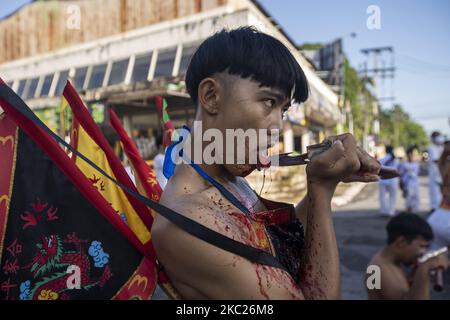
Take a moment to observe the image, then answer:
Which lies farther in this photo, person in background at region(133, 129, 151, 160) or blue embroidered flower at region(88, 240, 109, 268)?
person in background at region(133, 129, 151, 160)

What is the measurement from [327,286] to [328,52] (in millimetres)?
27465

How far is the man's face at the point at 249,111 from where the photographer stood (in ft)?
3.49

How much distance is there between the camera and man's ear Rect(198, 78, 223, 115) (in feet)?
3.62

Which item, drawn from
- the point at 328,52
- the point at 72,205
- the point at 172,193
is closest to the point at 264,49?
the point at 172,193

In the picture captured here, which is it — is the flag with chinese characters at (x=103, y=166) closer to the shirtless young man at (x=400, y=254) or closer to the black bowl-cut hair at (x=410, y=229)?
the shirtless young man at (x=400, y=254)

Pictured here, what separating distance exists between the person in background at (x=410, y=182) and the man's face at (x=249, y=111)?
9.71 metres

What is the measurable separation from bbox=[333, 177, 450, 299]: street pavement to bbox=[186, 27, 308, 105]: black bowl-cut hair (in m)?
3.80

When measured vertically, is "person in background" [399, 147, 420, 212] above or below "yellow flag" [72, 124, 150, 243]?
below

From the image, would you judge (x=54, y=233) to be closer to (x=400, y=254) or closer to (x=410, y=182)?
(x=400, y=254)

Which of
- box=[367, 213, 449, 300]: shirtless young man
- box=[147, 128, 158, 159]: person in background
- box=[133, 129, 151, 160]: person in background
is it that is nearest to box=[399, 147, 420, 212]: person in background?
box=[367, 213, 449, 300]: shirtless young man

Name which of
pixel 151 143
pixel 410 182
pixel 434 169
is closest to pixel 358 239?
pixel 434 169

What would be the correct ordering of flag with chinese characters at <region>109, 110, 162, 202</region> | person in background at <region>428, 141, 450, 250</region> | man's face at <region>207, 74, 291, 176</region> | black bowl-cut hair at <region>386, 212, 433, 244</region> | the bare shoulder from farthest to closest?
person in background at <region>428, 141, 450, 250</region>, black bowl-cut hair at <region>386, 212, 433, 244</region>, flag with chinese characters at <region>109, 110, 162, 202</region>, man's face at <region>207, 74, 291, 176</region>, the bare shoulder

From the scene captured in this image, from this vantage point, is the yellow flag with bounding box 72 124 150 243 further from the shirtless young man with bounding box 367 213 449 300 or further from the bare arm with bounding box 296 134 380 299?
the shirtless young man with bounding box 367 213 449 300

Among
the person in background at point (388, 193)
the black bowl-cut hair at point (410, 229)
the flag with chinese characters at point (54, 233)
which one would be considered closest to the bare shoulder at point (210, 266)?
the flag with chinese characters at point (54, 233)
